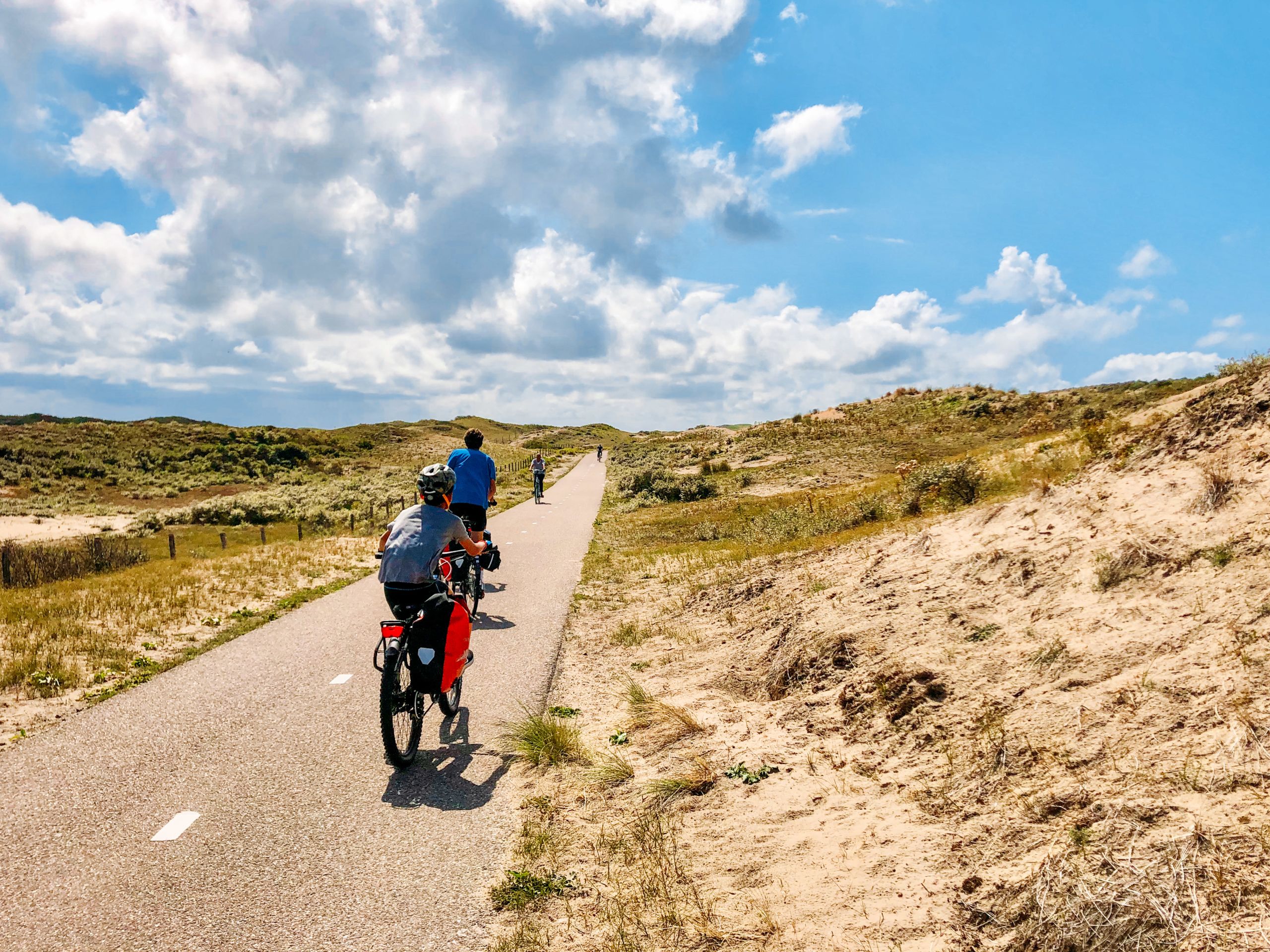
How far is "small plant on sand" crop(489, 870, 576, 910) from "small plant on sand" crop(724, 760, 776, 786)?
63.3 inches

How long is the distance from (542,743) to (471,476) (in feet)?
17.6

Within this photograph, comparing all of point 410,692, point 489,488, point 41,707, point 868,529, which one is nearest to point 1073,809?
point 410,692

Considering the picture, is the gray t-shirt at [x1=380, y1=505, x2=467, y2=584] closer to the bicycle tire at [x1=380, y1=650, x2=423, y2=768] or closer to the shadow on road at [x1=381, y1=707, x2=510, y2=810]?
the bicycle tire at [x1=380, y1=650, x2=423, y2=768]

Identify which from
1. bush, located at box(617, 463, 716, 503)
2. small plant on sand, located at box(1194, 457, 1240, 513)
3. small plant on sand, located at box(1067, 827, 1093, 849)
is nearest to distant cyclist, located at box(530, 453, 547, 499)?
bush, located at box(617, 463, 716, 503)

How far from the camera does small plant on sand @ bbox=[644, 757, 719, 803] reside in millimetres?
5098

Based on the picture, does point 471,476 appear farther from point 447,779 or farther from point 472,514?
point 447,779

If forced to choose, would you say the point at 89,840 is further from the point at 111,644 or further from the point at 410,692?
the point at 111,644

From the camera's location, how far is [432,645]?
228 inches

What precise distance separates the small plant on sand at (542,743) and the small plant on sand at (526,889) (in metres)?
1.66

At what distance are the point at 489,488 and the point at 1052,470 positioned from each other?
10.1 m

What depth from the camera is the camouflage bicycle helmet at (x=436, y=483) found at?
20.3ft

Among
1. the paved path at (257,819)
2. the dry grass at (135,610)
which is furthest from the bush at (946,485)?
the dry grass at (135,610)

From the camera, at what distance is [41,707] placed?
7.18m

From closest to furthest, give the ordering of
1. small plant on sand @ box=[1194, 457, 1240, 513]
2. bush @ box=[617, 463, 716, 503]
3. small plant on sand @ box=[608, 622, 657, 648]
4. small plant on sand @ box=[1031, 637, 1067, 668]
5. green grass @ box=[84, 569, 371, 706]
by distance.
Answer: small plant on sand @ box=[1031, 637, 1067, 668] → small plant on sand @ box=[1194, 457, 1240, 513] → green grass @ box=[84, 569, 371, 706] → small plant on sand @ box=[608, 622, 657, 648] → bush @ box=[617, 463, 716, 503]
